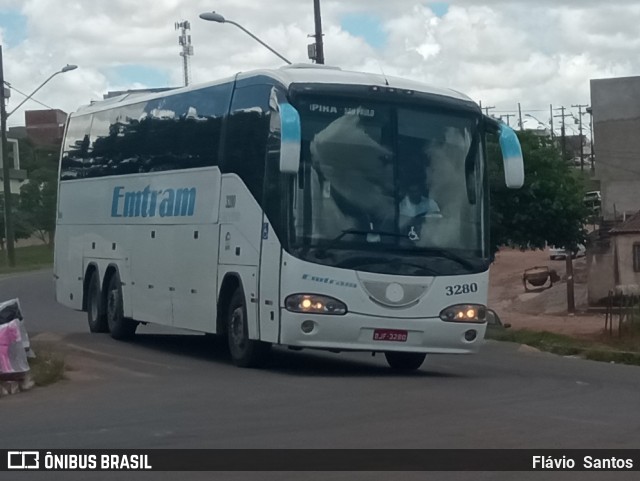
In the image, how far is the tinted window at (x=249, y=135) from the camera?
1627cm

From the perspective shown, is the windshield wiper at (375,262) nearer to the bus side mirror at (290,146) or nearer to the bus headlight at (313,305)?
the bus headlight at (313,305)

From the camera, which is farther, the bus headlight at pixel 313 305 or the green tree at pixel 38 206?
the green tree at pixel 38 206

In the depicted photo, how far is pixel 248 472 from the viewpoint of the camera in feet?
30.3

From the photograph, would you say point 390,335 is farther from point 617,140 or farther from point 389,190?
point 617,140

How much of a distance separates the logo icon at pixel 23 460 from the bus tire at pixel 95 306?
12252mm

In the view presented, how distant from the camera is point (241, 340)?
55.2ft

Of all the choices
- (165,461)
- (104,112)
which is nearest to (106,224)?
(104,112)

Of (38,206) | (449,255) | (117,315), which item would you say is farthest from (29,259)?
(449,255)

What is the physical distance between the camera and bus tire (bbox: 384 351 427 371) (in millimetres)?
17378

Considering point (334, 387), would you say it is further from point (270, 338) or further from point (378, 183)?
point (378, 183)

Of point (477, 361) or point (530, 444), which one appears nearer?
point (530, 444)

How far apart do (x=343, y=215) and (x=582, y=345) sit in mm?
11043

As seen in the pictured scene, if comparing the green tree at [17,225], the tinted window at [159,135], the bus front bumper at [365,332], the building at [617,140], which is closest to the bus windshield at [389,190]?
the bus front bumper at [365,332]

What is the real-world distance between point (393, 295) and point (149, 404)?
3.79 meters
